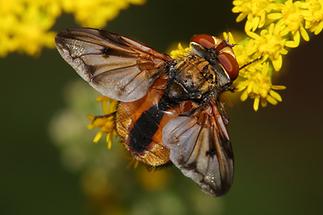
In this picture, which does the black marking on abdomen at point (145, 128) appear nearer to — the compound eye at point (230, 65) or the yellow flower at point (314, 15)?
the compound eye at point (230, 65)

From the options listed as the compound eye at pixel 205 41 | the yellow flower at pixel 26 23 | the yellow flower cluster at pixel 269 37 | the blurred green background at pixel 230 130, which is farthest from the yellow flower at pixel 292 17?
the blurred green background at pixel 230 130

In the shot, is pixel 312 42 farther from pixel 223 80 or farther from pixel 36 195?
pixel 223 80

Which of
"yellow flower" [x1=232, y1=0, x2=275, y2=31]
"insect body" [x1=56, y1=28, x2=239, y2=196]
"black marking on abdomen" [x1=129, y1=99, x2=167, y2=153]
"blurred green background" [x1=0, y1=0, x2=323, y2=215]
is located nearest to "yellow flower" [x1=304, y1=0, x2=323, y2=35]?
"yellow flower" [x1=232, y1=0, x2=275, y2=31]

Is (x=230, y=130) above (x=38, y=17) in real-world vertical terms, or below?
below

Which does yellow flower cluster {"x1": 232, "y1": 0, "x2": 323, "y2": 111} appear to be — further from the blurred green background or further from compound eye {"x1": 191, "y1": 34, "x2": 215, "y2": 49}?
the blurred green background

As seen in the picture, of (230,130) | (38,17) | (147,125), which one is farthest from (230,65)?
(230,130)

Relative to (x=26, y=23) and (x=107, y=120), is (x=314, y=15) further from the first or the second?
(x=26, y=23)

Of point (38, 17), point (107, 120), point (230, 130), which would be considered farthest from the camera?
point (230, 130)
